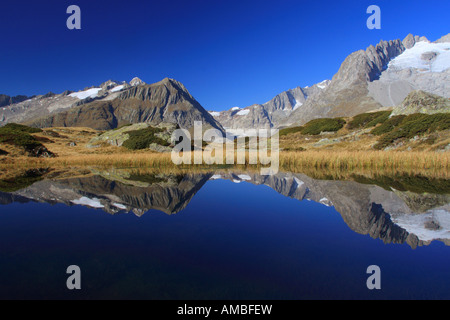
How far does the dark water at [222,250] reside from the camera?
415cm

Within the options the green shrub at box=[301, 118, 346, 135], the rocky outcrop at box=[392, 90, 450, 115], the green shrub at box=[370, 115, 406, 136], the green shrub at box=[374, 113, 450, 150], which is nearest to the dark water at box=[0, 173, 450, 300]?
the green shrub at box=[374, 113, 450, 150]

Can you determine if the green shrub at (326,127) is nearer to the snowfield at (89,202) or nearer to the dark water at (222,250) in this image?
the dark water at (222,250)

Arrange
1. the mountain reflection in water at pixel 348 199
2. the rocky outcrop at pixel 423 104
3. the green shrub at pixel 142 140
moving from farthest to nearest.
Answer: the green shrub at pixel 142 140 < the rocky outcrop at pixel 423 104 < the mountain reflection in water at pixel 348 199

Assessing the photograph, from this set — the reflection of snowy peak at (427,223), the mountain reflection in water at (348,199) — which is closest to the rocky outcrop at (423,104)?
the mountain reflection in water at (348,199)

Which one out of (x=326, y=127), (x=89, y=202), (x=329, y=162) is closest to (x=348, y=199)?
(x=89, y=202)

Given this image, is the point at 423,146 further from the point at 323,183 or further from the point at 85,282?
the point at 85,282

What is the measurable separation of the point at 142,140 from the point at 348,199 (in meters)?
33.4

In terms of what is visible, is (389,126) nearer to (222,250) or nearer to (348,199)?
(348,199)

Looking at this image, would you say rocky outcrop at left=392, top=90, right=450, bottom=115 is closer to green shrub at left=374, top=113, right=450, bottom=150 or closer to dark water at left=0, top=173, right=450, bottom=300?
green shrub at left=374, top=113, right=450, bottom=150

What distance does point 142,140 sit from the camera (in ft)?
126

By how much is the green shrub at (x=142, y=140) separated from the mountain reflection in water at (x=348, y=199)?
23.0m

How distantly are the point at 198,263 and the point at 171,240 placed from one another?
5.13 ft

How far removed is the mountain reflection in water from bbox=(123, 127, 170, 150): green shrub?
23033mm

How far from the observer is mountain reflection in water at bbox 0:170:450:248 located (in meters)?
6.98
